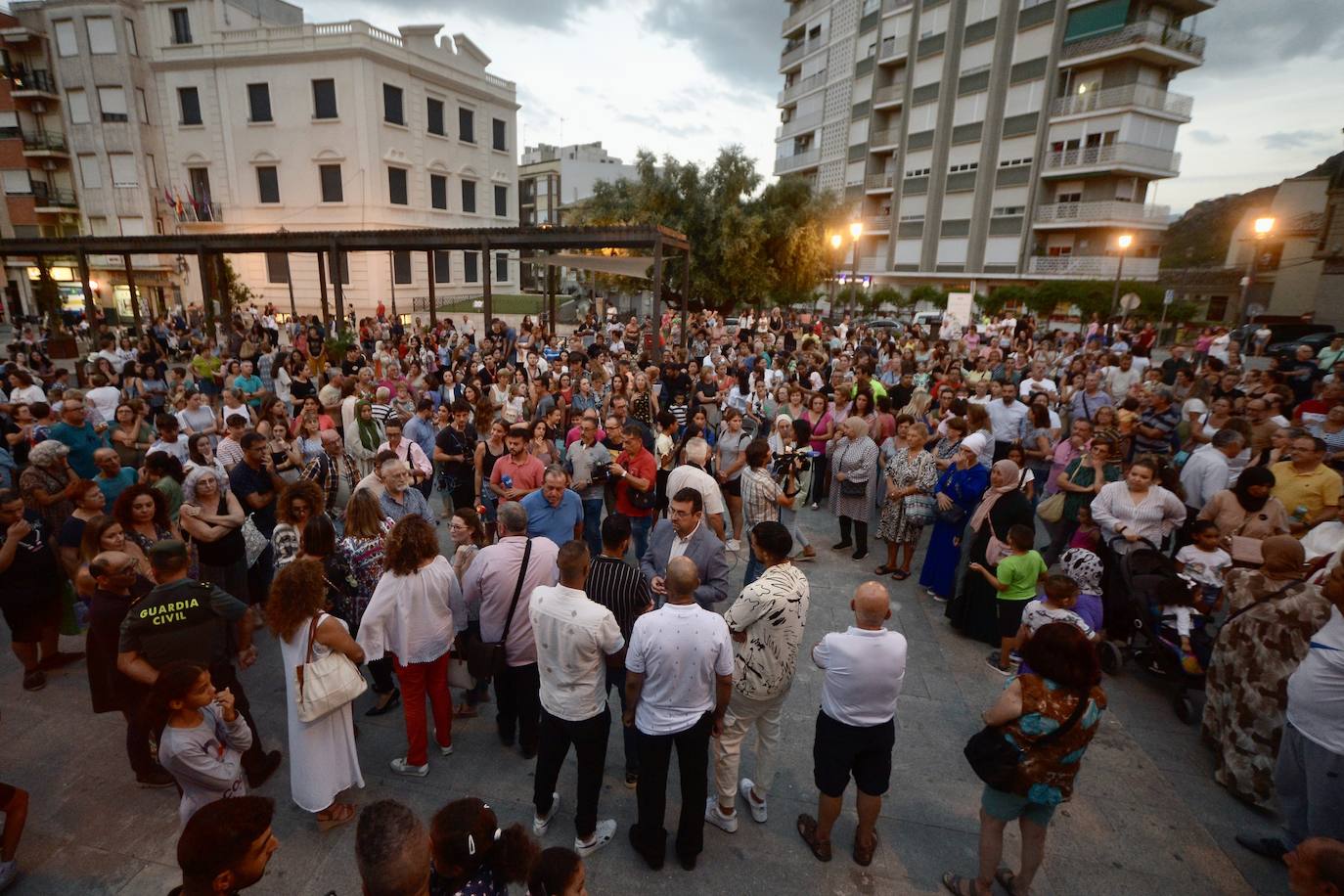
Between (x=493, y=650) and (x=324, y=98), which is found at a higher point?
(x=324, y=98)

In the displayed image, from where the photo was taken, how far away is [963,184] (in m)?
Result: 35.4

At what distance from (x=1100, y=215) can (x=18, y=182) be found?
57.0 meters

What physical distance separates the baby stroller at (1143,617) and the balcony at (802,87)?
45562 millimetres

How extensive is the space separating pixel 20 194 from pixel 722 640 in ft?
160

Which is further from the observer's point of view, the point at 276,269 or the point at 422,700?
the point at 276,269

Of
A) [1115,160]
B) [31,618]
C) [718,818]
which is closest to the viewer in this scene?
[718,818]

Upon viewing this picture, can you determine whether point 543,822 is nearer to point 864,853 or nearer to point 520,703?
point 520,703

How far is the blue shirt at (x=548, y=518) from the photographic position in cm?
486

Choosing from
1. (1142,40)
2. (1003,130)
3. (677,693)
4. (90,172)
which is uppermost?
(1142,40)

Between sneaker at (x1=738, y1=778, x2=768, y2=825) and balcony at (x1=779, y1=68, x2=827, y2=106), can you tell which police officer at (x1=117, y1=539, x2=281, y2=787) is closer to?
sneaker at (x1=738, y1=778, x2=768, y2=825)

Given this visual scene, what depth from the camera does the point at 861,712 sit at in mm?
3100

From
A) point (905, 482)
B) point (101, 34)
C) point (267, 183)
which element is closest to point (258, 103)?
point (267, 183)

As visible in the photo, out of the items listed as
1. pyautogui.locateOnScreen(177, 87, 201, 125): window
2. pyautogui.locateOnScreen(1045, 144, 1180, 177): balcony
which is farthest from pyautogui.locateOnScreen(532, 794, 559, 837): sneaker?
pyautogui.locateOnScreen(177, 87, 201, 125): window

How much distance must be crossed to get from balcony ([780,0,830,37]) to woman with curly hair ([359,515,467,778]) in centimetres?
4930
